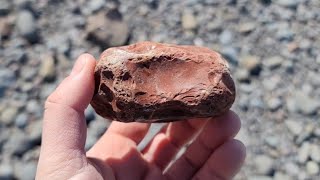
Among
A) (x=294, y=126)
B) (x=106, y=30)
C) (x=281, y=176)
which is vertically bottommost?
(x=281, y=176)

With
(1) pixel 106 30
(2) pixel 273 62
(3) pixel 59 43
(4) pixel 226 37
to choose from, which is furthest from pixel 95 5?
(2) pixel 273 62

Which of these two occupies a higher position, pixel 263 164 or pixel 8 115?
pixel 8 115

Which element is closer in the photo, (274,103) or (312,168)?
(312,168)

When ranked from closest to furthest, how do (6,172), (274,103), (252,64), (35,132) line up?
(6,172) → (35,132) → (274,103) → (252,64)

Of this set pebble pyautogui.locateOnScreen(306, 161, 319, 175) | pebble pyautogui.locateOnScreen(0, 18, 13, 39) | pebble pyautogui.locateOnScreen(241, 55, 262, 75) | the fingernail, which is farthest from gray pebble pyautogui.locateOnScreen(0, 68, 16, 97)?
pebble pyautogui.locateOnScreen(306, 161, 319, 175)

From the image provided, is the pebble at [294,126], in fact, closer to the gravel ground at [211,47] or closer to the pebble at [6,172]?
the gravel ground at [211,47]

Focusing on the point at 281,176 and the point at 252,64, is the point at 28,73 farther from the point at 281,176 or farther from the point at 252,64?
the point at 281,176

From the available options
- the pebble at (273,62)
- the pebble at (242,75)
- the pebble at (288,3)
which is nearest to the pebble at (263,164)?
the pebble at (242,75)

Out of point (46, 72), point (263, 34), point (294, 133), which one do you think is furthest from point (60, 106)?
point (263, 34)
